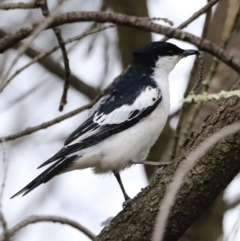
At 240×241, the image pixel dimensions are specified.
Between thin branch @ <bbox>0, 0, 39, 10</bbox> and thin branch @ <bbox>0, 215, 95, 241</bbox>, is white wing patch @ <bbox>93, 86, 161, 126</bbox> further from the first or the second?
thin branch @ <bbox>0, 0, 39, 10</bbox>

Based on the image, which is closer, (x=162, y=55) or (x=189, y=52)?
(x=189, y=52)

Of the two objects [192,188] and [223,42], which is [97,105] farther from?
[192,188]

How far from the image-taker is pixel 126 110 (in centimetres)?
441

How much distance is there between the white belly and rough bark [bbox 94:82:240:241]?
0.68 meters

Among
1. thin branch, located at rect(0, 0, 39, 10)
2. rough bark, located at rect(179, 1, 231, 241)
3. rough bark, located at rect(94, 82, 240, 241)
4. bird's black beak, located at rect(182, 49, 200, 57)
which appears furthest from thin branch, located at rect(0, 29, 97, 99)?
thin branch, located at rect(0, 0, 39, 10)

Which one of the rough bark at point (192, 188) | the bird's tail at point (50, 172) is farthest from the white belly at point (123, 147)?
the rough bark at point (192, 188)

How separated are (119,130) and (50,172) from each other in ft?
2.04

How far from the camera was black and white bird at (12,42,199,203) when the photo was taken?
420 centimetres

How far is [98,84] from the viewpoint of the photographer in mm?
5883

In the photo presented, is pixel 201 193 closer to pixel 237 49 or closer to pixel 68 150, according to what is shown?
pixel 68 150

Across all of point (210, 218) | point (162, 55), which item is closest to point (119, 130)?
point (162, 55)

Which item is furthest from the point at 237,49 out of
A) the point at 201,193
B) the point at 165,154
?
the point at 201,193

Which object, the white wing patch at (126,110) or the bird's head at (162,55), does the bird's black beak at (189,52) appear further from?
the white wing patch at (126,110)

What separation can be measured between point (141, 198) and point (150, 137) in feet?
2.84
